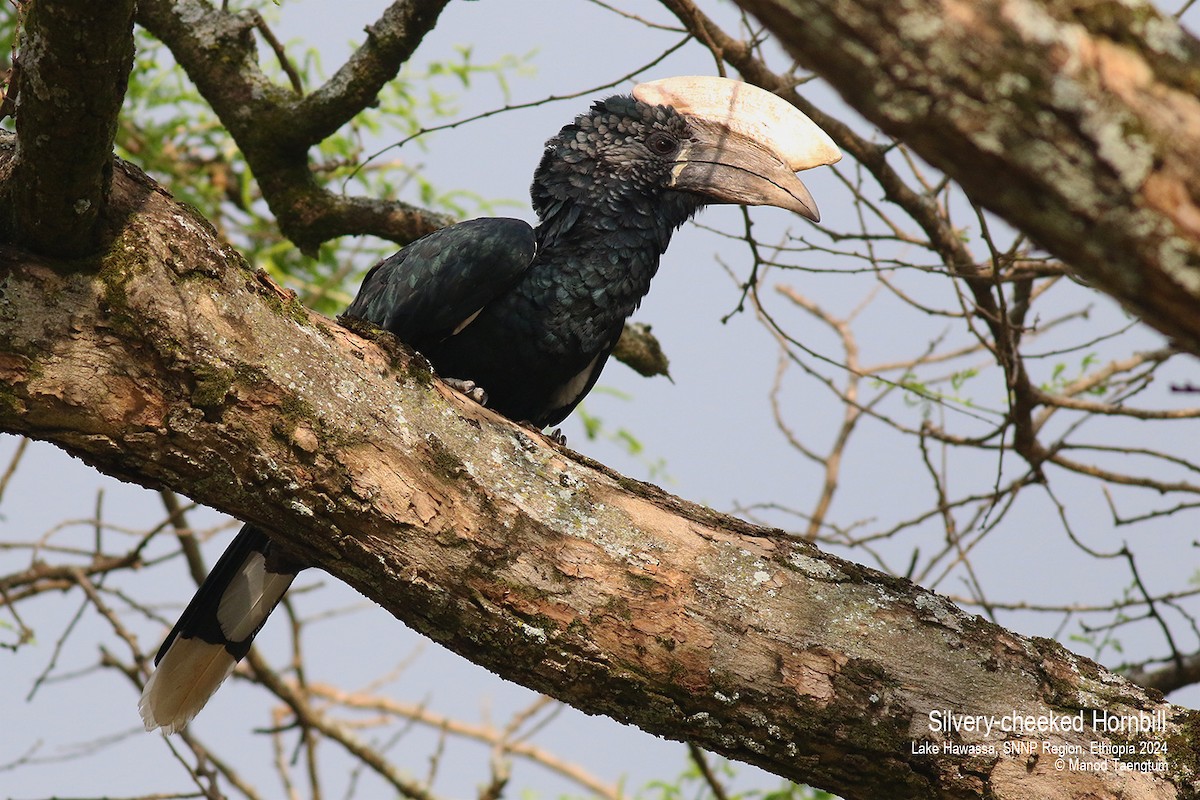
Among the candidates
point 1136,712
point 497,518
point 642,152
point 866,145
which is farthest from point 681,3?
point 1136,712

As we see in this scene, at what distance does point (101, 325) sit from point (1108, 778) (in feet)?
7.68

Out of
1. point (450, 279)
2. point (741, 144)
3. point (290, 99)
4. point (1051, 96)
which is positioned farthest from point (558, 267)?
point (1051, 96)

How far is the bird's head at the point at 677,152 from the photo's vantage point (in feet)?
12.1

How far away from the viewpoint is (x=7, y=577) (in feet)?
15.7

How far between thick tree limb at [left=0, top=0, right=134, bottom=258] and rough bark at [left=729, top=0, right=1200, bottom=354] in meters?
1.26

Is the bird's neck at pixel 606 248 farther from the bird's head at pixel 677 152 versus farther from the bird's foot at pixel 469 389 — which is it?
the bird's foot at pixel 469 389

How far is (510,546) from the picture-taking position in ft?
8.19

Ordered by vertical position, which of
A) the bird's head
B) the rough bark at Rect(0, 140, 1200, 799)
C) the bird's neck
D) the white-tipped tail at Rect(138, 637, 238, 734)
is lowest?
the white-tipped tail at Rect(138, 637, 238, 734)

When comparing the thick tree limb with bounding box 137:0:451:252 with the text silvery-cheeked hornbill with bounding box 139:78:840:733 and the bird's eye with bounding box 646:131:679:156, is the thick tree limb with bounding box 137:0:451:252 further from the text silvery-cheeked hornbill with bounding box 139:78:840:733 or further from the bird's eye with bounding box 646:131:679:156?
the bird's eye with bounding box 646:131:679:156

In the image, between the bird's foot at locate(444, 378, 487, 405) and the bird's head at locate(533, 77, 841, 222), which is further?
the bird's head at locate(533, 77, 841, 222)

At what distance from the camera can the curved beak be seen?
3545 millimetres

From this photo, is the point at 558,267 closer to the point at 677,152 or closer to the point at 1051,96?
the point at 677,152

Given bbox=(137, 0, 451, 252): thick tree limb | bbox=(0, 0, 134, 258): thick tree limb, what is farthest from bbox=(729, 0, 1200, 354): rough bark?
bbox=(137, 0, 451, 252): thick tree limb

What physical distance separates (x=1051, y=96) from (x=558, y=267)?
260 centimetres
